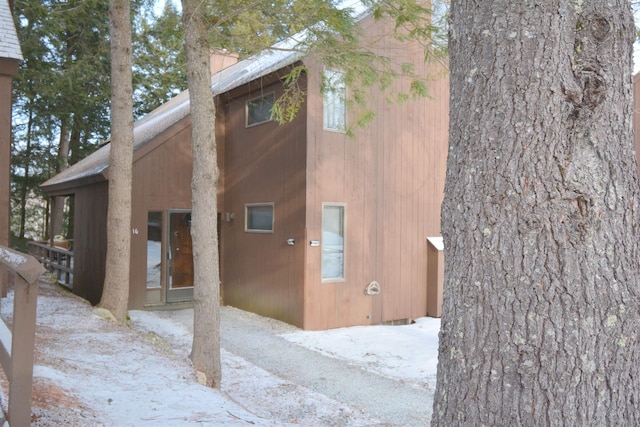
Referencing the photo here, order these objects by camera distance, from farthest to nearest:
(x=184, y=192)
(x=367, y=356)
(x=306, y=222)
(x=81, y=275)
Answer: (x=81, y=275) → (x=184, y=192) → (x=306, y=222) → (x=367, y=356)

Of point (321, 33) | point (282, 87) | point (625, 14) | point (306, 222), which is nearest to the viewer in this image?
point (625, 14)

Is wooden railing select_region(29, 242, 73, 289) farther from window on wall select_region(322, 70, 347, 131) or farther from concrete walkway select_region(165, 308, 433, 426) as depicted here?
window on wall select_region(322, 70, 347, 131)

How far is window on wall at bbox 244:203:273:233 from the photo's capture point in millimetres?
10273

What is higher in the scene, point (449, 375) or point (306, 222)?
point (306, 222)

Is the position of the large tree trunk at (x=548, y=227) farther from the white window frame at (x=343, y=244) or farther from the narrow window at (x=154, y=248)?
the narrow window at (x=154, y=248)

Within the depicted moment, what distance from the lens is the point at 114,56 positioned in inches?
320

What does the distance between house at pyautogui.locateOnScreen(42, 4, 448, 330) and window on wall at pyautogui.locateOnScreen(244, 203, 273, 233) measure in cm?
4

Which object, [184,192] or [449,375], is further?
[184,192]

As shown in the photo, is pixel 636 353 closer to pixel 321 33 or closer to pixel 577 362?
pixel 577 362

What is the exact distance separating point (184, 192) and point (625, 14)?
10.1 meters

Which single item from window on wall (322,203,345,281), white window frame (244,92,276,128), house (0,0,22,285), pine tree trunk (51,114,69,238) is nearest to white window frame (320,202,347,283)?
window on wall (322,203,345,281)

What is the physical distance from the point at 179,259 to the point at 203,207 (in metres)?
5.56

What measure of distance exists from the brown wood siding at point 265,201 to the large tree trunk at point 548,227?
24.5 ft

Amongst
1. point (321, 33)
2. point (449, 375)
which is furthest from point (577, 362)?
point (321, 33)
